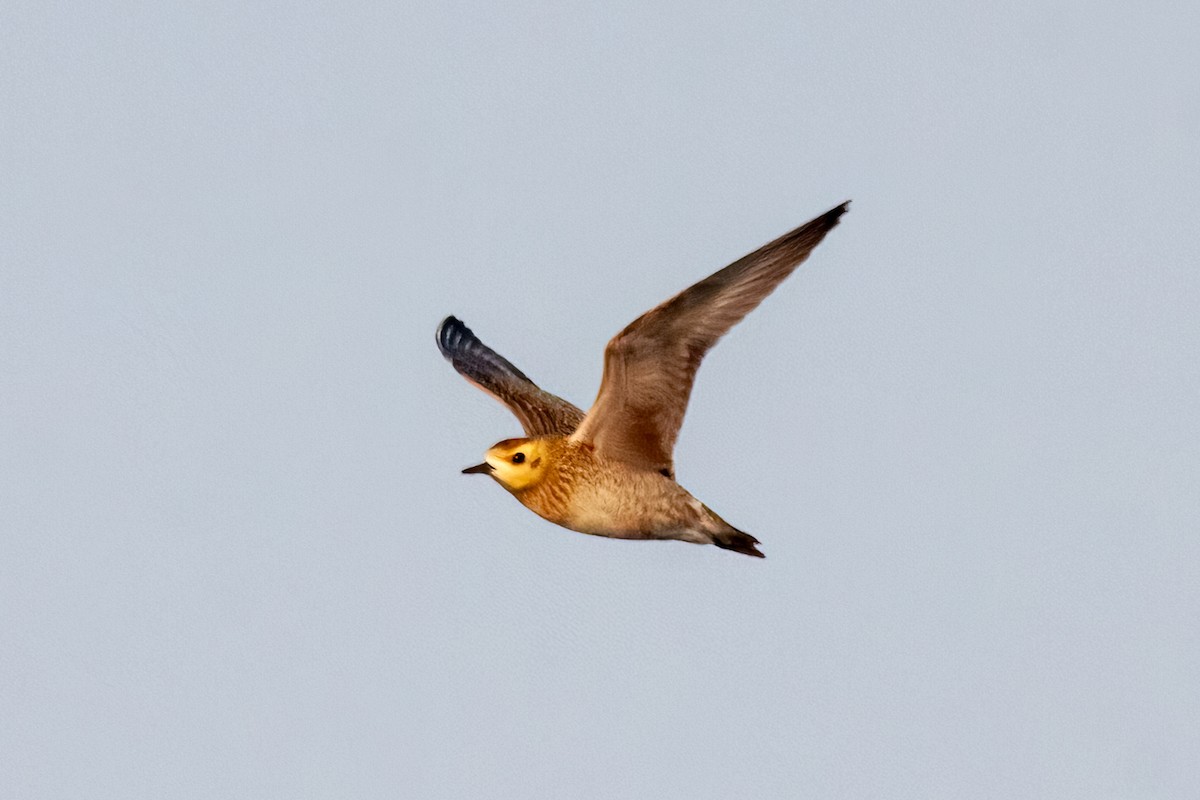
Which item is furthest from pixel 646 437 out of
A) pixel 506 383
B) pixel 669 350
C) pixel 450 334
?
pixel 450 334

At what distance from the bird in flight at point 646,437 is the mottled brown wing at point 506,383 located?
5.98 feet

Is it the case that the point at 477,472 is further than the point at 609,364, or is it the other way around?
the point at 477,472

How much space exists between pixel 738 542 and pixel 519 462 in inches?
94.2

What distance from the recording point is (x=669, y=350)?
55.5 feet

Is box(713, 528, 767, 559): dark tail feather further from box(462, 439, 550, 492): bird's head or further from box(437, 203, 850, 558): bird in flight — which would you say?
box(462, 439, 550, 492): bird's head

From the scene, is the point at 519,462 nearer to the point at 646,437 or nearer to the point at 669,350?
the point at 646,437

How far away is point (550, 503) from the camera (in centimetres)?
1786

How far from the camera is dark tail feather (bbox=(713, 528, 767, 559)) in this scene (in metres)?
18.4

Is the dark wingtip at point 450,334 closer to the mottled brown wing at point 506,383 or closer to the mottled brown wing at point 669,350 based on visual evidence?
the mottled brown wing at point 506,383

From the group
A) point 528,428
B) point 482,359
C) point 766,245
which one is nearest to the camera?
point 766,245

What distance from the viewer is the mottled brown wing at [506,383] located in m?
20.5

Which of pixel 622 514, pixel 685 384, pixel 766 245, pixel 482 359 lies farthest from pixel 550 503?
pixel 482 359

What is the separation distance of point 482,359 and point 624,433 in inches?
231

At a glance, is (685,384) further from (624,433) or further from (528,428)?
(528,428)
